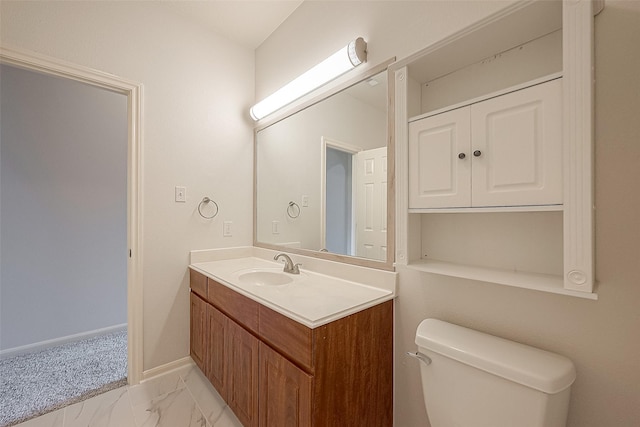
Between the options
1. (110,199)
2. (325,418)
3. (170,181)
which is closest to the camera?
(325,418)

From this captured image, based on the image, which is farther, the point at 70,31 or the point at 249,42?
the point at 249,42

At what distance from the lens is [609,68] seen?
2.38ft

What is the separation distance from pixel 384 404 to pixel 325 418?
0.38 meters

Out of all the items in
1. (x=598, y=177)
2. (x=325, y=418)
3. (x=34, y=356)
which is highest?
(x=598, y=177)

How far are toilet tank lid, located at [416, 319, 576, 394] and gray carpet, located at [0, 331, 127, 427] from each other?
2.01m

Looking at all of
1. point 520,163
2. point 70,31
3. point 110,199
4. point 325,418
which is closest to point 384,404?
point 325,418

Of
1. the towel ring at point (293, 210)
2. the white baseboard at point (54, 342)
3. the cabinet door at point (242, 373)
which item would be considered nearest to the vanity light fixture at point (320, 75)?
the towel ring at point (293, 210)

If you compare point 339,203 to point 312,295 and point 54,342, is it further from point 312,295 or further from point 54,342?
point 54,342

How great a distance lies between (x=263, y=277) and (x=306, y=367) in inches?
32.9

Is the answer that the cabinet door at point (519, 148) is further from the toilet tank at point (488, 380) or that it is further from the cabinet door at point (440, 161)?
the toilet tank at point (488, 380)

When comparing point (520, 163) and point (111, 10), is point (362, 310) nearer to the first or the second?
point (520, 163)

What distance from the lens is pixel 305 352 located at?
884 mm

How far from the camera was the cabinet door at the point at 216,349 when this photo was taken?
4.57 ft

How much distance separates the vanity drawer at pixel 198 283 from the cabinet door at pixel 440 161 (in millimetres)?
1394
